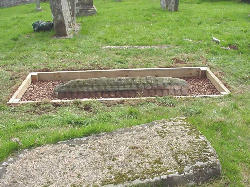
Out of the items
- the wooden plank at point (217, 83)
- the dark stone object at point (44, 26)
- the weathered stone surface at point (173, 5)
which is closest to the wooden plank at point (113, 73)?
the wooden plank at point (217, 83)

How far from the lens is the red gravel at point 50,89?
8.23 meters

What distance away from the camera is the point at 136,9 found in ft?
65.8

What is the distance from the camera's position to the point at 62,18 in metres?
13.2

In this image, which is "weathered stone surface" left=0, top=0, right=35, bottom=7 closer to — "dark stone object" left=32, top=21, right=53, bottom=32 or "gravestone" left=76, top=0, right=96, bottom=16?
"gravestone" left=76, top=0, right=96, bottom=16

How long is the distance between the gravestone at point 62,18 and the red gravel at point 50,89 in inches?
185

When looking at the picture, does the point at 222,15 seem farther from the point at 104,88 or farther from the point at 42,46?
the point at 104,88

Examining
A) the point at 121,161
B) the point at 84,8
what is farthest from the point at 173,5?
the point at 121,161

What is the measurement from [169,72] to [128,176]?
548 cm

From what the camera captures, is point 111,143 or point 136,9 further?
point 136,9

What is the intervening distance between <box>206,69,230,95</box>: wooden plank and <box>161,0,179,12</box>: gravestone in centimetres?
1055

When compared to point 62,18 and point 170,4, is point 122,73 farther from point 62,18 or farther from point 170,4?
point 170,4

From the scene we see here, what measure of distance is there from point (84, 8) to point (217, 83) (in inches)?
465

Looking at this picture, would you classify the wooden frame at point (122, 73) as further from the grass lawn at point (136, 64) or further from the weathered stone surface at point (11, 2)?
the weathered stone surface at point (11, 2)

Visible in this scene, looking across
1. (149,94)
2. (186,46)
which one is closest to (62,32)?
(186,46)
